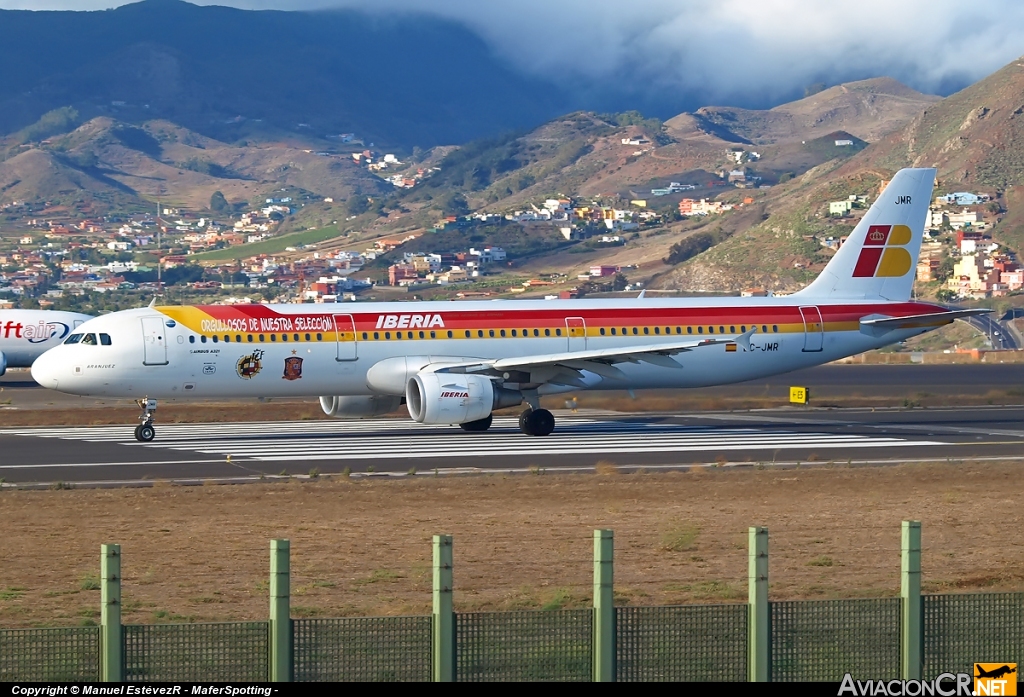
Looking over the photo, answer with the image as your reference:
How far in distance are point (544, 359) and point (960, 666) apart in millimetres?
26028

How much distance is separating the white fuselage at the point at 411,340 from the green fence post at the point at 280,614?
88.8 ft

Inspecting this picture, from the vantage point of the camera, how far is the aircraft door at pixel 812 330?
41.2 meters

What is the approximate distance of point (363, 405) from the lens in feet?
132

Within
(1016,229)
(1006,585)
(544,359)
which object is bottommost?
(1006,585)

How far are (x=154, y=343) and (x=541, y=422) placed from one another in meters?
9.76

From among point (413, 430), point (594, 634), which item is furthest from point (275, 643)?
point (413, 430)

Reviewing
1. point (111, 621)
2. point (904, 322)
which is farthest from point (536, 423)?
point (111, 621)

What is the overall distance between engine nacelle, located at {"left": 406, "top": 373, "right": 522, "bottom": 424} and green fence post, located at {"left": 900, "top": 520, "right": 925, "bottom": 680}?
984 inches

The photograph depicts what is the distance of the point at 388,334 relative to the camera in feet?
124

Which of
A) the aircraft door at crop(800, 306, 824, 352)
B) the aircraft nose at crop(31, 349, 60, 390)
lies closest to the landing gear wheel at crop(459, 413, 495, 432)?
the aircraft door at crop(800, 306, 824, 352)

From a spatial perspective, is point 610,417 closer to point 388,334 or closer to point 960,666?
point 388,334

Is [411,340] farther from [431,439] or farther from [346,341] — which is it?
[431,439]

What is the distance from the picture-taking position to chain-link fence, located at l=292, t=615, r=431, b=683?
10438mm

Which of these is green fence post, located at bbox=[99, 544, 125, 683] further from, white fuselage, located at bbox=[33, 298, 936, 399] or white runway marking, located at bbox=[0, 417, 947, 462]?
white fuselage, located at bbox=[33, 298, 936, 399]
